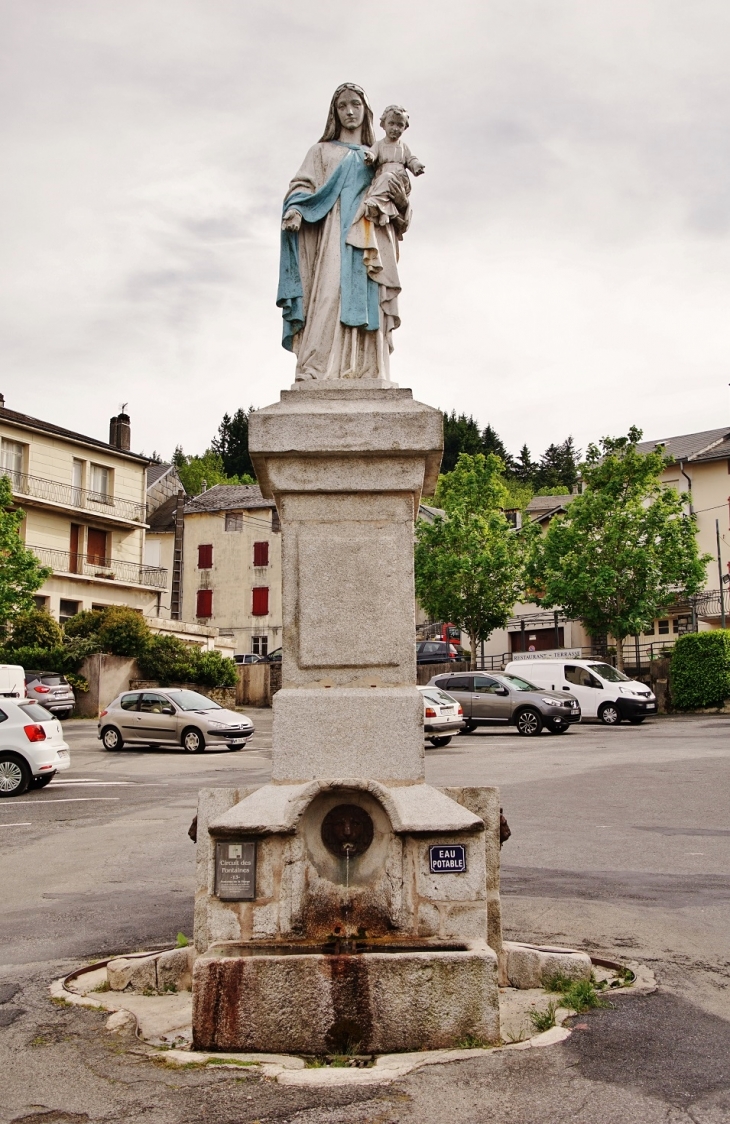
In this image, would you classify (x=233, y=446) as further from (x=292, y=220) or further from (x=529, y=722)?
(x=292, y=220)

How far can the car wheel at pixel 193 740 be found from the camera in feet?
78.8

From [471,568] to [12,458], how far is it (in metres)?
20.5

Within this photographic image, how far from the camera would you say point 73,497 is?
45156 mm

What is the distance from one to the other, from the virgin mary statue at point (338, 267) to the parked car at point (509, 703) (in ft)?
71.3

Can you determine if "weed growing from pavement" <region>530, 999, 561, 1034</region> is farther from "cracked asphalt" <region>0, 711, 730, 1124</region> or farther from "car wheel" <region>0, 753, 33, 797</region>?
"car wheel" <region>0, 753, 33, 797</region>

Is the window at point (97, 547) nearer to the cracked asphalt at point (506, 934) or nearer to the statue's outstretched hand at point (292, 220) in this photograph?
the cracked asphalt at point (506, 934)

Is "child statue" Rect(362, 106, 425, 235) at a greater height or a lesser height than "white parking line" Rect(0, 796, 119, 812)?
greater

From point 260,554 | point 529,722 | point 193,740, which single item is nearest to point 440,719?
point 529,722

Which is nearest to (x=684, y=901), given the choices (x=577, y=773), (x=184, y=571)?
(x=577, y=773)

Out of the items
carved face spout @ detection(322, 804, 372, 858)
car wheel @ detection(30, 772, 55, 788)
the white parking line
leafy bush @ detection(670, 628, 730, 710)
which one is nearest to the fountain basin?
carved face spout @ detection(322, 804, 372, 858)

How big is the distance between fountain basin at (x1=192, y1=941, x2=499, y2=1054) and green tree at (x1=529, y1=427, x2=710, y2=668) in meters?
32.7

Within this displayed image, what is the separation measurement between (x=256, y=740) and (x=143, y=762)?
6509 millimetres

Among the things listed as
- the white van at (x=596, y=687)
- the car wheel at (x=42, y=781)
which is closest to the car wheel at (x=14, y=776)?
the car wheel at (x=42, y=781)

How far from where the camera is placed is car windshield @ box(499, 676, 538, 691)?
27.6m
